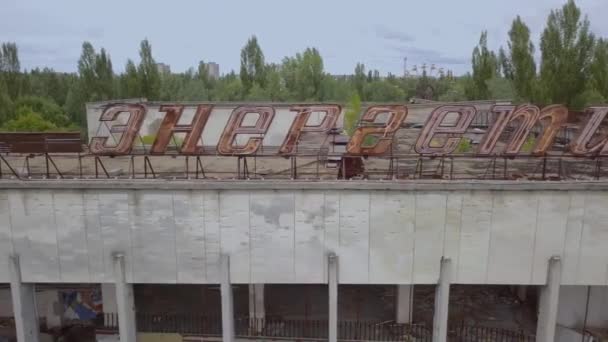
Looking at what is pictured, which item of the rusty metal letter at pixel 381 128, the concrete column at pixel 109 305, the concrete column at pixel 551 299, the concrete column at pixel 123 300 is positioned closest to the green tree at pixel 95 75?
the concrete column at pixel 109 305

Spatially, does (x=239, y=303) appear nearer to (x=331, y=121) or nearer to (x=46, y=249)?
(x=46, y=249)

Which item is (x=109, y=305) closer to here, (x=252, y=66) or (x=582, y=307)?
(x=582, y=307)

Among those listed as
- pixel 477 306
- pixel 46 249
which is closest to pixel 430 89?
pixel 477 306

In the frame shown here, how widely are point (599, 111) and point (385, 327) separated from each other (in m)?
14.2

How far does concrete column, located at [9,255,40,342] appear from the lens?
19.6 meters

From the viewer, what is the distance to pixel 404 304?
2280 cm

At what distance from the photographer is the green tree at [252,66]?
75.1 metres

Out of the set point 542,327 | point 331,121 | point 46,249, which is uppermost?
point 331,121

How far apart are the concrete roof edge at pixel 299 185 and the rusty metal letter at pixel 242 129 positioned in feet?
5.79

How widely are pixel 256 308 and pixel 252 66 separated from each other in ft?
194

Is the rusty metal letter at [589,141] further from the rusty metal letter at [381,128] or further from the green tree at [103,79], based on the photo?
the green tree at [103,79]

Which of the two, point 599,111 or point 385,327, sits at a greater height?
point 599,111

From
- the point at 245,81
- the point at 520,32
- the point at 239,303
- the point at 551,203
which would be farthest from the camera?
the point at 245,81

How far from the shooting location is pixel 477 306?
24.9 metres
